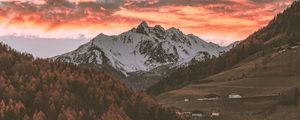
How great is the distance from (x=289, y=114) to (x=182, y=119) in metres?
34.3

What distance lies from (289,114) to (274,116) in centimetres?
476

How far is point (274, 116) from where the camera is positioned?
194 metres

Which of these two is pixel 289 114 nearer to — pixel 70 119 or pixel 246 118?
pixel 246 118

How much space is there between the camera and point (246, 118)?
7766 inches

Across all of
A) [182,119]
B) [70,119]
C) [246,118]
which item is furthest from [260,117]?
[70,119]

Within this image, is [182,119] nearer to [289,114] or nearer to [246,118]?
[246,118]

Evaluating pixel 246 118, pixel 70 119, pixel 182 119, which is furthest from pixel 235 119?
pixel 70 119

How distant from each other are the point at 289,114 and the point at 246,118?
1373 cm

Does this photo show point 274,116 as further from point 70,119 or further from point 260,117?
point 70,119

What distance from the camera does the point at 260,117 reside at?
197375 millimetres

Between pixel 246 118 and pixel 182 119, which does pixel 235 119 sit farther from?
pixel 182 119

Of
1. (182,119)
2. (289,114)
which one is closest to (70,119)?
(182,119)

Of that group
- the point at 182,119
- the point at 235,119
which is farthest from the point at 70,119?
the point at 235,119

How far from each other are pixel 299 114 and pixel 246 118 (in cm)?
1783
